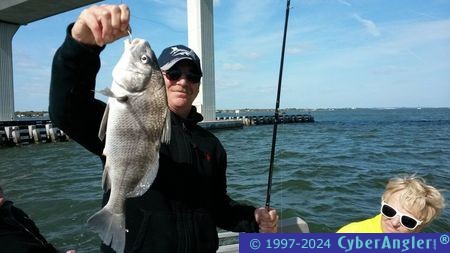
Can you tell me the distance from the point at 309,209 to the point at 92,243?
5196 mm

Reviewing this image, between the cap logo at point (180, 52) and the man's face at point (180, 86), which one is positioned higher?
the cap logo at point (180, 52)

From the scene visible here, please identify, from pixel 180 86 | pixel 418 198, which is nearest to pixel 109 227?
pixel 180 86

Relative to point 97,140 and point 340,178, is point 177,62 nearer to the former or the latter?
point 97,140

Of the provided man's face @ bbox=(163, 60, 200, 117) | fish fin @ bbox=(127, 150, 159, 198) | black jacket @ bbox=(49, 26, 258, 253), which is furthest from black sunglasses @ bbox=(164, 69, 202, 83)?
fish fin @ bbox=(127, 150, 159, 198)

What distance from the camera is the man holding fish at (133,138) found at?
6.29ft

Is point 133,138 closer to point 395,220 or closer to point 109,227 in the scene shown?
point 109,227

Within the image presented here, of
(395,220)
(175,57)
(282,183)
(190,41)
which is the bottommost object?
(282,183)

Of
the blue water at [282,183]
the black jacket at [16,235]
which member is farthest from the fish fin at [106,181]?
the blue water at [282,183]

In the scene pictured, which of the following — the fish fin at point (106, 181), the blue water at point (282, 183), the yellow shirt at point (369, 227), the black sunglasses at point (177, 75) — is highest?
the black sunglasses at point (177, 75)

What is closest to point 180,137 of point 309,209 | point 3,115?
point 309,209

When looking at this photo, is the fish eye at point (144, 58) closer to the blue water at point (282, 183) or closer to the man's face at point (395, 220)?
the man's face at point (395, 220)

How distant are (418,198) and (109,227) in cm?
279

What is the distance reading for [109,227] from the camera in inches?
77.8

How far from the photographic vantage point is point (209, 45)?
37.3 meters
